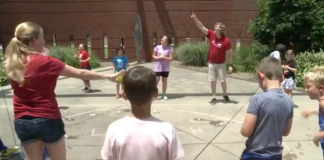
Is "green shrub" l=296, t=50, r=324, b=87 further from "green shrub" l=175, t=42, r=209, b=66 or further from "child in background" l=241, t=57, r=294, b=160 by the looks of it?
A: "child in background" l=241, t=57, r=294, b=160

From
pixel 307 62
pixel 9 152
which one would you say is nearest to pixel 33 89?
pixel 9 152

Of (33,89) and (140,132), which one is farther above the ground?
(33,89)

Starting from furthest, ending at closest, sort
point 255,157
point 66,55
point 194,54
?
1. point 194,54
2. point 66,55
3. point 255,157

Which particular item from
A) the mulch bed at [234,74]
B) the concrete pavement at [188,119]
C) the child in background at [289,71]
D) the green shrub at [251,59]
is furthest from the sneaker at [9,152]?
the green shrub at [251,59]

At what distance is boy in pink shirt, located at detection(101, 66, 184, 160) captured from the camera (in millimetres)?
2064

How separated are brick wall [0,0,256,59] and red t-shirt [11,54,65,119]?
1254 centimetres

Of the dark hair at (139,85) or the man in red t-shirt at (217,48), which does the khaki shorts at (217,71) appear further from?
the dark hair at (139,85)

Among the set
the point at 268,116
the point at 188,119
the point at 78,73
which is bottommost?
the point at 188,119

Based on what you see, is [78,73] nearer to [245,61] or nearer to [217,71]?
[217,71]

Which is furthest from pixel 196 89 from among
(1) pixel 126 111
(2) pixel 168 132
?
(2) pixel 168 132

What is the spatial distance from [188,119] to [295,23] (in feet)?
22.0

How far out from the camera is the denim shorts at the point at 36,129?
117 inches

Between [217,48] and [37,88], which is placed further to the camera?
[217,48]

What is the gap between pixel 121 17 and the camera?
15.4 meters
